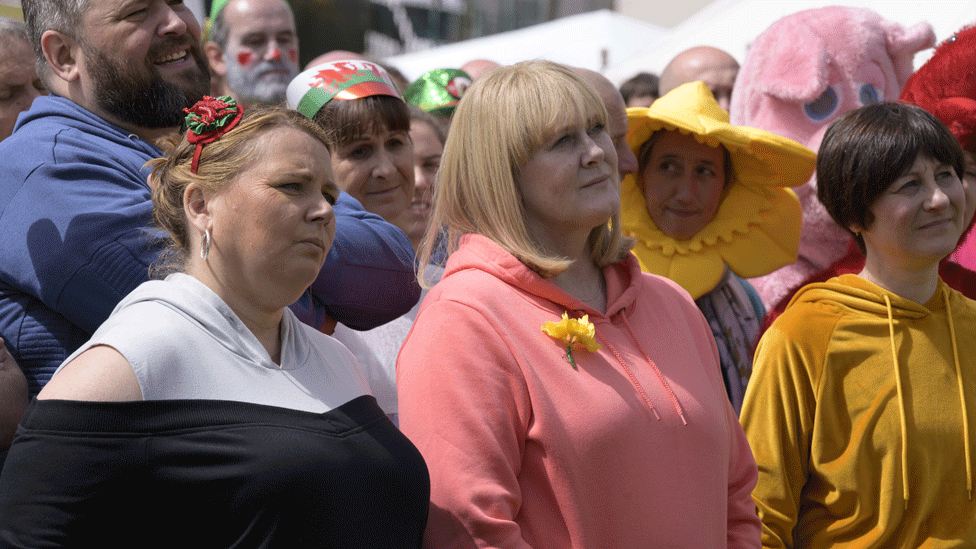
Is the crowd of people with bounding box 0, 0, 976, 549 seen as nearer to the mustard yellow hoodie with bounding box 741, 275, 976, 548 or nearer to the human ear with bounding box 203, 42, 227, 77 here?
the mustard yellow hoodie with bounding box 741, 275, 976, 548

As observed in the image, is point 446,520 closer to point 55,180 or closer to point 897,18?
point 55,180

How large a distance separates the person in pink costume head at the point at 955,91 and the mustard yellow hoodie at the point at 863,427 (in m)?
0.82

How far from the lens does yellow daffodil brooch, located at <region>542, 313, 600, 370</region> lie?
1826 millimetres

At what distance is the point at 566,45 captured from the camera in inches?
360

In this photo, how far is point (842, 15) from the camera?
4.04 meters

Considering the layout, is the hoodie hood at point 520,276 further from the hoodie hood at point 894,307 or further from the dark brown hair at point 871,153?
the dark brown hair at point 871,153

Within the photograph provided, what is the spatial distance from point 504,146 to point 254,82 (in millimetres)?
2573

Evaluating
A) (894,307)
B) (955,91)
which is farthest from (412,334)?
(955,91)

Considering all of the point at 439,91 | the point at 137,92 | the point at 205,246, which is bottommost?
the point at 439,91

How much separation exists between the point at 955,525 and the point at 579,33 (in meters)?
7.58

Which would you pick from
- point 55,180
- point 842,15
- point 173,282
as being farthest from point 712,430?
point 842,15

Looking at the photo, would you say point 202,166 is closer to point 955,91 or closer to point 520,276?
point 520,276

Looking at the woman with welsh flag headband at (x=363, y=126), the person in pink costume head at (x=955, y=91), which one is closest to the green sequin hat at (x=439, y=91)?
the woman with welsh flag headband at (x=363, y=126)

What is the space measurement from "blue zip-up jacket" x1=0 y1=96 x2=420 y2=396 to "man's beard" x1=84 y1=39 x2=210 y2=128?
0.08m
